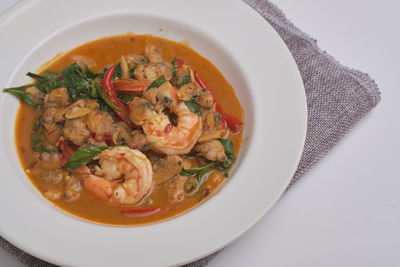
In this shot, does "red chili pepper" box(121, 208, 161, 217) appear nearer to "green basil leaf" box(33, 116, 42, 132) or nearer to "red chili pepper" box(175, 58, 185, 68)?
"green basil leaf" box(33, 116, 42, 132)

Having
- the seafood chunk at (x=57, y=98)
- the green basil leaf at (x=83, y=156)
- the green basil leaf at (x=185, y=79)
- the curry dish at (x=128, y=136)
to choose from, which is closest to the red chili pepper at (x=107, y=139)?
the curry dish at (x=128, y=136)

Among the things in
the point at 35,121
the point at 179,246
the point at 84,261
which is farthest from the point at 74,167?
the point at 179,246

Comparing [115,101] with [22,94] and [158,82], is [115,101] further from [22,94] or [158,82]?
[22,94]

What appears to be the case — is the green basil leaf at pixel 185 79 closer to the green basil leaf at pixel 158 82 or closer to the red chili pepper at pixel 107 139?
the green basil leaf at pixel 158 82

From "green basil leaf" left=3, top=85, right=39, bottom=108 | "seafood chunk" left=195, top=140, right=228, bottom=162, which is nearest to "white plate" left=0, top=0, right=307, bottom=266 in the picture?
"green basil leaf" left=3, top=85, right=39, bottom=108

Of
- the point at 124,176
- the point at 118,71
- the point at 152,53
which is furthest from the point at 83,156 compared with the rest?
the point at 152,53

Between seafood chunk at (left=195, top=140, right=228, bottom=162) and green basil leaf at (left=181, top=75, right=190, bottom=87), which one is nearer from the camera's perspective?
seafood chunk at (left=195, top=140, right=228, bottom=162)
